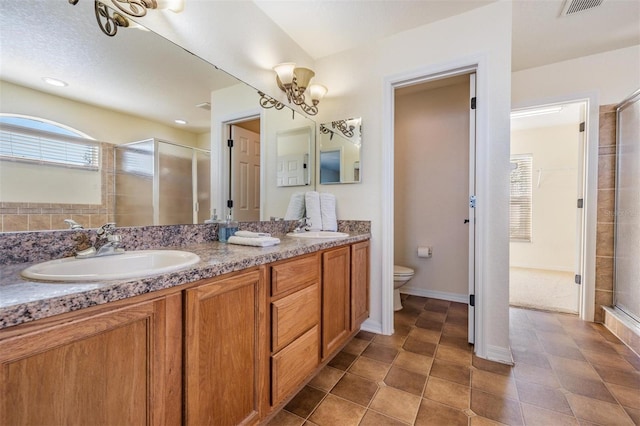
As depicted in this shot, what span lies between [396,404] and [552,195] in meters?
4.77

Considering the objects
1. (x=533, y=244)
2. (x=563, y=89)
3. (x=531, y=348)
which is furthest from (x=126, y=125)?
(x=533, y=244)

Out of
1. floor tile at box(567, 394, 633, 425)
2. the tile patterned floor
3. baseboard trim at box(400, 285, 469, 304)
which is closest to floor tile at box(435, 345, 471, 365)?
the tile patterned floor

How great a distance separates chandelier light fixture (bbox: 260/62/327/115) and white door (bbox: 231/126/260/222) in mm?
319

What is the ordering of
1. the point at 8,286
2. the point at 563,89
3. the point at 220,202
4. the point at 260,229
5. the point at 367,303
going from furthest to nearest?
the point at 563,89
the point at 367,303
the point at 260,229
the point at 220,202
the point at 8,286

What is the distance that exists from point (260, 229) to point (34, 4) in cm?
144

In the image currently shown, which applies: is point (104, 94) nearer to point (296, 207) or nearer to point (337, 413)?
point (296, 207)

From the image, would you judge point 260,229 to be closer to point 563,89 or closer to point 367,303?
point 367,303

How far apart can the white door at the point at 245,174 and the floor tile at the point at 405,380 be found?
134cm

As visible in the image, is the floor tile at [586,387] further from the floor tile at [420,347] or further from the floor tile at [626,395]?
the floor tile at [420,347]

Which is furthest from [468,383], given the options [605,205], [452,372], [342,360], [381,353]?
[605,205]

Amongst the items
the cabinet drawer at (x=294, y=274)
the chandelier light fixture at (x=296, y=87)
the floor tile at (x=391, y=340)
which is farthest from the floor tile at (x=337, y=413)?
the chandelier light fixture at (x=296, y=87)

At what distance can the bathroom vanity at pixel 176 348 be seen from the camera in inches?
21.5

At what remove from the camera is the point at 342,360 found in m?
1.82

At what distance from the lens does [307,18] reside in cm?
202
